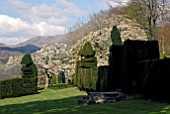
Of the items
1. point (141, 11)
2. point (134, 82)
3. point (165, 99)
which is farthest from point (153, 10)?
point (165, 99)

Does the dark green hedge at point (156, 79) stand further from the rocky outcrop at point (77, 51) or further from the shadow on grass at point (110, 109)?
the rocky outcrop at point (77, 51)

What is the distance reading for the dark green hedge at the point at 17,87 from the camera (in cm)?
3334

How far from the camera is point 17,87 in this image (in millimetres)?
33688

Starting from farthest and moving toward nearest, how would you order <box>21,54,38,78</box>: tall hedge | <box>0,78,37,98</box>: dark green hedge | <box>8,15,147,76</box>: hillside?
<box>8,15,147,76</box>: hillside → <box>21,54,38,78</box>: tall hedge → <box>0,78,37,98</box>: dark green hedge

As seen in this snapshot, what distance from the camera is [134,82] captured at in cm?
1566

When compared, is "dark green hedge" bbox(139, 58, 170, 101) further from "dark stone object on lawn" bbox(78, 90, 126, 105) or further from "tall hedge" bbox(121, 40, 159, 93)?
"tall hedge" bbox(121, 40, 159, 93)

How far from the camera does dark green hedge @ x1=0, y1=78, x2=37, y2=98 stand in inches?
1313

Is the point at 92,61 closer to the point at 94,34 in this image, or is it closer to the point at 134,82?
the point at 134,82

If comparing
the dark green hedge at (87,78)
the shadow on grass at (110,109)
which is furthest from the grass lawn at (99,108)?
the dark green hedge at (87,78)

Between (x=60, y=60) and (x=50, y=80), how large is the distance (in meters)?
6.14

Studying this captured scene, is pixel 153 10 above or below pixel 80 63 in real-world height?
above

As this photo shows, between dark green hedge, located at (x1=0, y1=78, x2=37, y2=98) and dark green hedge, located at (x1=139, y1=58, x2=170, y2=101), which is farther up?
dark green hedge, located at (x1=139, y1=58, x2=170, y2=101)

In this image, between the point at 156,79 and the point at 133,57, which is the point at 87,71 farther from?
the point at 156,79

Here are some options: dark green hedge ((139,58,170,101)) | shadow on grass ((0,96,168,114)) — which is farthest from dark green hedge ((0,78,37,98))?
dark green hedge ((139,58,170,101))
